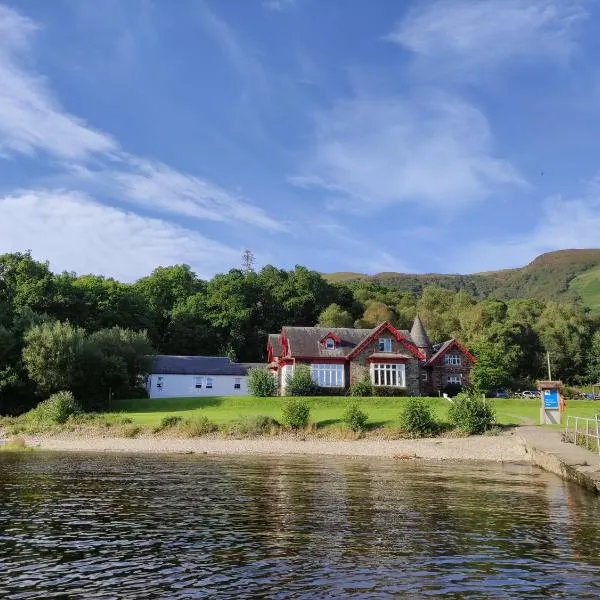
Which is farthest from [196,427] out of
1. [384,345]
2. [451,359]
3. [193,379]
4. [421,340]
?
[451,359]

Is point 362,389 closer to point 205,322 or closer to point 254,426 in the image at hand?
point 254,426

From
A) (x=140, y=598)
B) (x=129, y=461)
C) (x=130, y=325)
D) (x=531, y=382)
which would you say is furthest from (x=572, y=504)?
(x=130, y=325)

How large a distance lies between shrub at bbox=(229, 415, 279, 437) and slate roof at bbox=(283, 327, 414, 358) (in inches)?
726

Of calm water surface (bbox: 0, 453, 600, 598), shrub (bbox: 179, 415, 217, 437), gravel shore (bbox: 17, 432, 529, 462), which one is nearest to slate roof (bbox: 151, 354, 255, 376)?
shrub (bbox: 179, 415, 217, 437)

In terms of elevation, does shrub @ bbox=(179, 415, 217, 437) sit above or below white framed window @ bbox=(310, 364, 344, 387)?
below

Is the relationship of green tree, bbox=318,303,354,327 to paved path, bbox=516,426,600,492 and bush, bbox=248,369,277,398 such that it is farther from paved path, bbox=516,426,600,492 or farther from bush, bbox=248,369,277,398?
paved path, bbox=516,426,600,492

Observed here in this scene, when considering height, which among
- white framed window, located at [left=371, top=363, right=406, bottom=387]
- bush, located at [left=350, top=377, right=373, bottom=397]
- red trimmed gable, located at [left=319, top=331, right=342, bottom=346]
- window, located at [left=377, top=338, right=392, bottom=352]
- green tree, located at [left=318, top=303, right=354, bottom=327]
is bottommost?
bush, located at [left=350, top=377, right=373, bottom=397]

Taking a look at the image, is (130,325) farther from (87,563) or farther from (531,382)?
(87,563)

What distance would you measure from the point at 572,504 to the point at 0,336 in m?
45.3

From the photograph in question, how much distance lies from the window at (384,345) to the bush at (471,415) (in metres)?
21.3

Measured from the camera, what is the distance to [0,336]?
49125 millimetres

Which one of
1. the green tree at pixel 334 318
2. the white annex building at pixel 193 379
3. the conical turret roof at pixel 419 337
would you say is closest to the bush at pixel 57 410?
the white annex building at pixel 193 379

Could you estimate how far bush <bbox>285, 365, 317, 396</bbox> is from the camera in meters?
55.1

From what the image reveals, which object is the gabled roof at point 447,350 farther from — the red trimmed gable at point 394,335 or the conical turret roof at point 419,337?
the red trimmed gable at point 394,335
